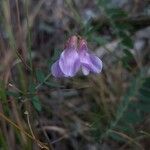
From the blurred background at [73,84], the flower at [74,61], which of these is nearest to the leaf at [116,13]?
the blurred background at [73,84]

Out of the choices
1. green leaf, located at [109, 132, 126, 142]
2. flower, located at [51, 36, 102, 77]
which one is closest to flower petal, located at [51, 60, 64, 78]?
flower, located at [51, 36, 102, 77]

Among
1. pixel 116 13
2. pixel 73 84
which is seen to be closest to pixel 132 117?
pixel 116 13

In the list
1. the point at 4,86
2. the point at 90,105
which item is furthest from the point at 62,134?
the point at 4,86

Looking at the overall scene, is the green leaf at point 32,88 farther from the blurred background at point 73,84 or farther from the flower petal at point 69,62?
the flower petal at point 69,62

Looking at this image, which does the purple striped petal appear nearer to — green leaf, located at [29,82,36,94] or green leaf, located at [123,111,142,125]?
green leaf, located at [29,82,36,94]

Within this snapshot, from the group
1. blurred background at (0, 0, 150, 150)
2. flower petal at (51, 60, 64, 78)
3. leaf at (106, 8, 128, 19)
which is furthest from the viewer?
leaf at (106, 8, 128, 19)

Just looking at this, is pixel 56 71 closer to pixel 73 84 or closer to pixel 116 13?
pixel 116 13
